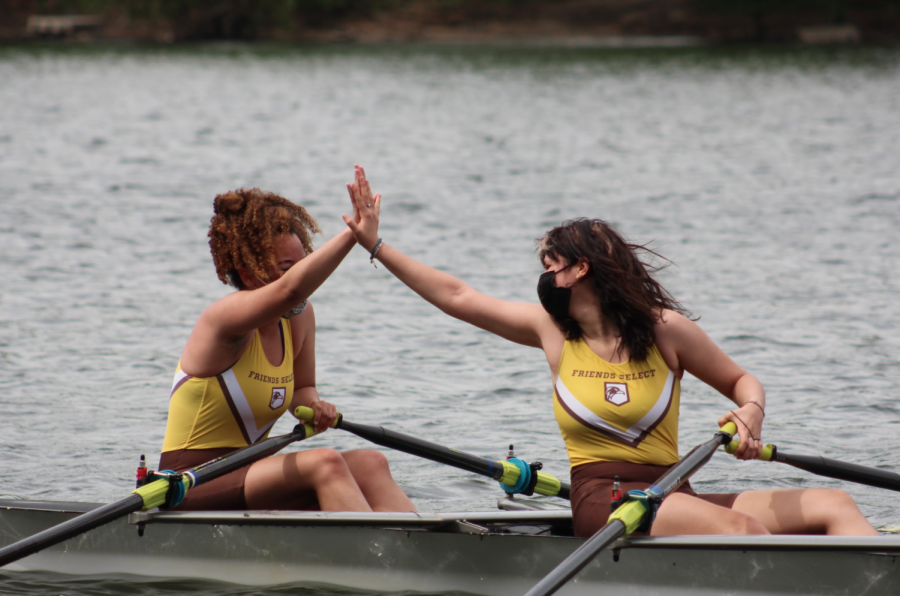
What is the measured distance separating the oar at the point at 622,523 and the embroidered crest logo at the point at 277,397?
1.53 meters

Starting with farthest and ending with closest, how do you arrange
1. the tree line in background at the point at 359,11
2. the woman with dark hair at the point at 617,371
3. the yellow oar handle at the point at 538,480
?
the tree line in background at the point at 359,11
the yellow oar handle at the point at 538,480
the woman with dark hair at the point at 617,371

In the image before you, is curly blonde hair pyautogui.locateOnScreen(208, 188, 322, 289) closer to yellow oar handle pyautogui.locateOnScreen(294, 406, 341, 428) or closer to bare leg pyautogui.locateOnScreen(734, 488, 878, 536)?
yellow oar handle pyautogui.locateOnScreen(294, 406, 341, 428)

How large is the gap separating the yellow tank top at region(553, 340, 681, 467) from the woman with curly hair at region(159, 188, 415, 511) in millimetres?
994

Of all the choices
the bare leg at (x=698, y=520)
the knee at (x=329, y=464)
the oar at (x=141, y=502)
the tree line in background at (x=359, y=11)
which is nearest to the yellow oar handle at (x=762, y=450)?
the bare leg at (x=698, y=520)

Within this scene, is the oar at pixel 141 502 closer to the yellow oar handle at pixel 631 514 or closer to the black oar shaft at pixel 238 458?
the black oar shaft at pixel 238 458

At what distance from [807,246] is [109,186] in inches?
480

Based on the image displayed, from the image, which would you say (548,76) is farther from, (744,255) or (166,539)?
(166,539)

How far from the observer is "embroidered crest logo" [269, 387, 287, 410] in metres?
5.08

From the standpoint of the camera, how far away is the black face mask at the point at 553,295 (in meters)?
4.67

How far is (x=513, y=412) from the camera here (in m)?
→ 8.77

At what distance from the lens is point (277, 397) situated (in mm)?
5109

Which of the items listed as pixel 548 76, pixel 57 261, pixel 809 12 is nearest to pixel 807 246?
pixel 57 261

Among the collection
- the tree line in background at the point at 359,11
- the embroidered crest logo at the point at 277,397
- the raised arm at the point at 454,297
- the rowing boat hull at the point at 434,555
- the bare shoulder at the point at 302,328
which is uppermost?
the tree line in background at the point at 359,11

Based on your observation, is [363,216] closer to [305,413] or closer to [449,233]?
[305,413]
